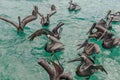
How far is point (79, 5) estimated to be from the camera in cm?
2427

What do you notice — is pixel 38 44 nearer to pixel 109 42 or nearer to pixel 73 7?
pixel 109 42

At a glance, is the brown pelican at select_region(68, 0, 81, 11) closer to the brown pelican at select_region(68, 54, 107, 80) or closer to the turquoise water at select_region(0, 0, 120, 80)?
the turquoise water at select_region(0, 0, 120, 80)

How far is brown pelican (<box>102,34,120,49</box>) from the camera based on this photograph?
15000mm

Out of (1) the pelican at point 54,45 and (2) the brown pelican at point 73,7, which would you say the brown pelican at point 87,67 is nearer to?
(1) the pelican at point 54,45

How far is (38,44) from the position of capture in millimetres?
15562

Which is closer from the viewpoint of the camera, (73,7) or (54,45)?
(54,45)

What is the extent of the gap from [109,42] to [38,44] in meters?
4.53

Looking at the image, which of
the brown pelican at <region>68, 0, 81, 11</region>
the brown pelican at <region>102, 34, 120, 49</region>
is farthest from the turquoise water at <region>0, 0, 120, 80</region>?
the brown pelican at <region>68, 0, 81, 11</region>

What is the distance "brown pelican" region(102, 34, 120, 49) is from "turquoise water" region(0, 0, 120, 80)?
1.21 feet

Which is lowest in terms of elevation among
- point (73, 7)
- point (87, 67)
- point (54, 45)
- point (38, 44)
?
point (38, 44)

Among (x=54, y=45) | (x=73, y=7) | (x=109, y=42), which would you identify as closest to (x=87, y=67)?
(x=54, y=45)

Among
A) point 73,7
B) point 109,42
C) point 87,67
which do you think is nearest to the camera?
point 87,67

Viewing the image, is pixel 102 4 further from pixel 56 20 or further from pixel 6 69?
pixel 6 69

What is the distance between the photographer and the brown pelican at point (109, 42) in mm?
15000
